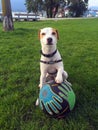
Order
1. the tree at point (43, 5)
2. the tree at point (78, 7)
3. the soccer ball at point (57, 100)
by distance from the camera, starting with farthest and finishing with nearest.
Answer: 1. the tree at point (78, 7)
2. the tree at point (43, 5)
3. the soccer ball at point (57, 100)

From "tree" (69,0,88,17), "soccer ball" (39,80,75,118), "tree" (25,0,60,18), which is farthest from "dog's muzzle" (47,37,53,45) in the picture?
"tree" (69,0,88,17)

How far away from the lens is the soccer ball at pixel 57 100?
3350 mm

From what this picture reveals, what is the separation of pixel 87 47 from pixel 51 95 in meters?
5.34

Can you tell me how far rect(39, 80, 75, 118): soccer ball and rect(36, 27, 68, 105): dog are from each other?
0.19m

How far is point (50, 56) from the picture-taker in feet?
12.7

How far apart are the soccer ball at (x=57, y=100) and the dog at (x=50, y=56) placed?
195mm

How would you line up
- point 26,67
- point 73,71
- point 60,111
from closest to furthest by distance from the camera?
point 60,111
point 73,71
point 26,67

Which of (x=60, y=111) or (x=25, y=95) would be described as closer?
(x=60, y=111)

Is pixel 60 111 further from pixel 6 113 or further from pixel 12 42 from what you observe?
pixel 12 42

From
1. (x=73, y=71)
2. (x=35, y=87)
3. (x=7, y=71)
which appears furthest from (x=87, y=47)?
(x=35, y=87)

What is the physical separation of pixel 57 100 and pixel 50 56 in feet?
2.75

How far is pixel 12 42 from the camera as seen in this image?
9219 millimetres

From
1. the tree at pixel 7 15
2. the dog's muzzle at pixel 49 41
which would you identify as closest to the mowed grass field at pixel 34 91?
the dog's muzzle at pixel 49 41

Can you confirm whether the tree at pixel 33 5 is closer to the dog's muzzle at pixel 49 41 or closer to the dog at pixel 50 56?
the dog at pixel 50 56
